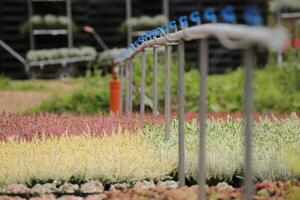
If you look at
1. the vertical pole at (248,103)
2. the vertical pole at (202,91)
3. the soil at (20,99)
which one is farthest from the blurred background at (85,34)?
the vertical pole at (248,103)

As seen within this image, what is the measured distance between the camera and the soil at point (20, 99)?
12.0 m

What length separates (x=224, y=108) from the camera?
11570mm

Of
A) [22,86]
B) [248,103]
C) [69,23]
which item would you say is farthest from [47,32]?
[248,103]

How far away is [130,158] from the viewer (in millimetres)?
4605

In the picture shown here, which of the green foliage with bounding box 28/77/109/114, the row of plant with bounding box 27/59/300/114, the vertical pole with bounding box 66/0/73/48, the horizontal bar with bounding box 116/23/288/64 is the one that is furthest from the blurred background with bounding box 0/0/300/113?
the horizontal bar with bounding box 116/23/288/64

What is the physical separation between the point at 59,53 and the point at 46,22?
1.19m

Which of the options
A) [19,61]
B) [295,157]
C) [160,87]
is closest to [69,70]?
[19,61]

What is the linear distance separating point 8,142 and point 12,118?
141cm

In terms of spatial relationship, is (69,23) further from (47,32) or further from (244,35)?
(244,35)

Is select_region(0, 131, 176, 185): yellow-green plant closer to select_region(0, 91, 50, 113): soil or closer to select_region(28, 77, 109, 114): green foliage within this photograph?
select_region(28, 77, 109, 114): green foliage

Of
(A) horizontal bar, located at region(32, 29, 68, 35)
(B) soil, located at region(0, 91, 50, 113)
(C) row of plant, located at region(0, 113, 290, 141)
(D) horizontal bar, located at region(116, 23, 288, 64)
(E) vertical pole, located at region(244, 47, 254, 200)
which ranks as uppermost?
(A) horizontal bar, located at region(32, 29, 68, 35)

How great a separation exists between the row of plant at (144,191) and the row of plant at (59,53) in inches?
545

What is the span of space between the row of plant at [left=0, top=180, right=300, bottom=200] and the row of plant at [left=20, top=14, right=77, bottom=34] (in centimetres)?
1489

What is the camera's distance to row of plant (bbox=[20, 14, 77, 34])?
62.1 feet
